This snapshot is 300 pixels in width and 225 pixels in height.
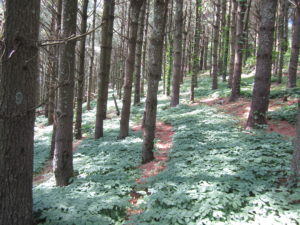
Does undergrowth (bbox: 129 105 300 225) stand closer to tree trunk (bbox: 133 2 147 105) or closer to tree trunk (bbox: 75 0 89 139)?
tree trunk (bbox: 75 0 89 139)

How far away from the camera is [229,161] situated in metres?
6.21

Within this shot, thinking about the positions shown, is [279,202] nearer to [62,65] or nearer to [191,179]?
[191,179]

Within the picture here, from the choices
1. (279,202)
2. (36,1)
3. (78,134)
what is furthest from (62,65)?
(78,134)

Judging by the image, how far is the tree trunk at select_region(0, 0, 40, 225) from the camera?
315cm

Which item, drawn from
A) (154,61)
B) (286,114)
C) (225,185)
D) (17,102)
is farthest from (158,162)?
(286,114)

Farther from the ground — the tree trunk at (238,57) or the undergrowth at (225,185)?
the tree trunk at (238,57)

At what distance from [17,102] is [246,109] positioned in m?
10.8

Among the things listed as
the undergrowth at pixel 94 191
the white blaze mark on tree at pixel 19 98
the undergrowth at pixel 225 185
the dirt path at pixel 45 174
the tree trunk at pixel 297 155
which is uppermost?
the white blaze mark on tree at pixel 19 98

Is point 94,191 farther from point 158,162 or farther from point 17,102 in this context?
point 17,102

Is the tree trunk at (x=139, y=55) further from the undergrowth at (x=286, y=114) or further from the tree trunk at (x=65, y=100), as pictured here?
the tree trunk at (x=65, y=100)

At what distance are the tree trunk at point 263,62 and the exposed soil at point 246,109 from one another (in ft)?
2.05

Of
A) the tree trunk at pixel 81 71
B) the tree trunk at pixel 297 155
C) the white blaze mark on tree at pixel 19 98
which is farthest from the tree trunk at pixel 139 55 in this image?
the white blaze mark on tree at pixel 19 98

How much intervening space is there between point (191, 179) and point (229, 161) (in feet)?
4.38

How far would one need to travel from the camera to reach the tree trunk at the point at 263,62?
8555 millimetres
